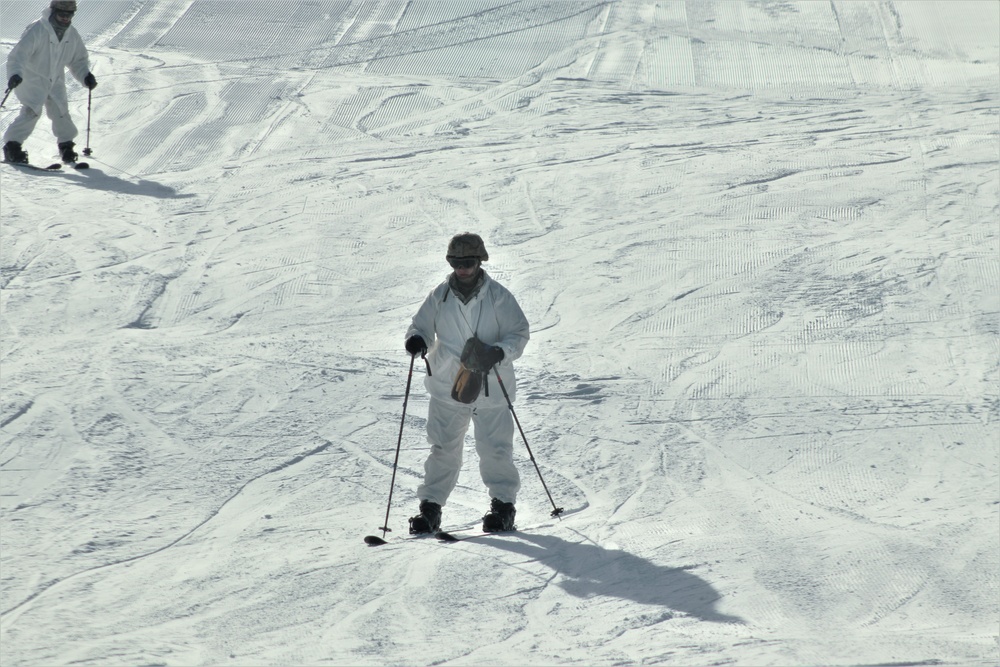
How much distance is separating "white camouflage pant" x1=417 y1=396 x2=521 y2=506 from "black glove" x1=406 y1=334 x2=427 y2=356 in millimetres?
325

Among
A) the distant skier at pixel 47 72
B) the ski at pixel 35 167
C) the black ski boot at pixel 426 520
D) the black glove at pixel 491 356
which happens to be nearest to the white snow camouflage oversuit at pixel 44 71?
the distant skier at pixel 47 72

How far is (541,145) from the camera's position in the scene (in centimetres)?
1178

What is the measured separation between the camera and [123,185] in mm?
11148

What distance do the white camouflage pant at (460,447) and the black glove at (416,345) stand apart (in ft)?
1.07

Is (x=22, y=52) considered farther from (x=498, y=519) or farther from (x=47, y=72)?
(x=498, y=519)

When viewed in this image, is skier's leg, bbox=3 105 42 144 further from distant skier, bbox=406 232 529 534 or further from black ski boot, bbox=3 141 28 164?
→ distant skier, bbox=406 232 529 534

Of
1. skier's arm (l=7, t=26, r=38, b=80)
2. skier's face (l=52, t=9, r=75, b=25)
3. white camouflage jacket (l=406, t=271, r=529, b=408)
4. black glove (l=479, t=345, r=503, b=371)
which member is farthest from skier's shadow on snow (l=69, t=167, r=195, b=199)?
black glove (l=479, t=345, r=503, b=371)

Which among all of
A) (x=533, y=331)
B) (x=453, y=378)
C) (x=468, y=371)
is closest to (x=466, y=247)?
(x=468, y=371)

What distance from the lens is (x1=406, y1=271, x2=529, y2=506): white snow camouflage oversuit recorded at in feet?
18.6

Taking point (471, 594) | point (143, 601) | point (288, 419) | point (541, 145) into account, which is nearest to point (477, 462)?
point (288, 419)

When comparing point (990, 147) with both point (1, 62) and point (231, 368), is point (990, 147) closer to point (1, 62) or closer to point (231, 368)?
point (231, 368)

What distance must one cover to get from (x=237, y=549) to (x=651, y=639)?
7.15 feet

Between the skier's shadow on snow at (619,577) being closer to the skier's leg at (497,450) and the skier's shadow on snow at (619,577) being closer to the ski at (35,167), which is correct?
the skier's leg at (497,450)

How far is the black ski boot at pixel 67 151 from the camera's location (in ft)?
37.7
